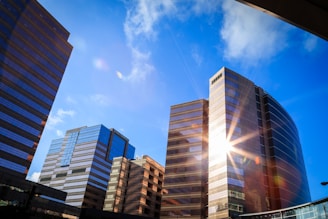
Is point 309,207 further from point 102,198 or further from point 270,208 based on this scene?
point 102,198

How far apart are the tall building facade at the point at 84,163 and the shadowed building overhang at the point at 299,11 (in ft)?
413

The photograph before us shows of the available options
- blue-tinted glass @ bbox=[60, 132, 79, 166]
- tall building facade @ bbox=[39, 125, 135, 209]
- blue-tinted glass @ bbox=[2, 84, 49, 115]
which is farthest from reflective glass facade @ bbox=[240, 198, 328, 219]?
blue-tinted glass @ bbox=[60, 132, 79, 166]

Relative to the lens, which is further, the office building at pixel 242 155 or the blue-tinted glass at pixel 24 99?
the blue-tinted glass at pixel 24 99

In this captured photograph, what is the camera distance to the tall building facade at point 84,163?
4830 inches

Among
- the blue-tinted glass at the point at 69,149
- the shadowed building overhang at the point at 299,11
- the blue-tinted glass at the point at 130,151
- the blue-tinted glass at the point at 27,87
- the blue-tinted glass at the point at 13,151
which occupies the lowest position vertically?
the shadowed building overhang at the point at 299,11

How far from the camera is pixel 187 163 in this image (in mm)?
77750

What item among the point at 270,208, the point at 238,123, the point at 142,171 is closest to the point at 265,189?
the point at 270,208

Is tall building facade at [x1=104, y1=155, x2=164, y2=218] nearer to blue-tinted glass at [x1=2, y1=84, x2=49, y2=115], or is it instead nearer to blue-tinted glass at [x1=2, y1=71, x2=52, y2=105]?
blue-tinted glass at [x1=2, y1=84, x2=49, y2=115]

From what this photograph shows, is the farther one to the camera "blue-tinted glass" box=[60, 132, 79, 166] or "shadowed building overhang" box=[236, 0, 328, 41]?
"blue-tinted glass" box=[60, 132, 79, 166]

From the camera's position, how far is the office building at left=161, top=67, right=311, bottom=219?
61.8 metres

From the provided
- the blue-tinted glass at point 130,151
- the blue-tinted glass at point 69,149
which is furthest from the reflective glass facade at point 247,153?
the blue-tinted glass at point 130,151

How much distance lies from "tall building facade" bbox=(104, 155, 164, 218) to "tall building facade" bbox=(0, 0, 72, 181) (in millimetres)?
38086

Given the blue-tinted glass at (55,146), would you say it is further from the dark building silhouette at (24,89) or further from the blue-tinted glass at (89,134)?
the dark building silhouette at (24,89)

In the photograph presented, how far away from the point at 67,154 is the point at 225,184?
110340 mm
